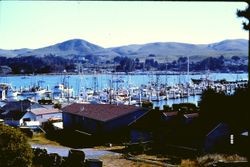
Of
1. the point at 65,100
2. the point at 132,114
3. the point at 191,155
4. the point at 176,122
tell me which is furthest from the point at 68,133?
the point at 65,100

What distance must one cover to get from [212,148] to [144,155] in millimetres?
6544

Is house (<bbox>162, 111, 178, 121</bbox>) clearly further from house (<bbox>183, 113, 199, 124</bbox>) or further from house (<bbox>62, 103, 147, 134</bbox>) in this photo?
house (<bbox>62, 103, 147, 134</bbox>)

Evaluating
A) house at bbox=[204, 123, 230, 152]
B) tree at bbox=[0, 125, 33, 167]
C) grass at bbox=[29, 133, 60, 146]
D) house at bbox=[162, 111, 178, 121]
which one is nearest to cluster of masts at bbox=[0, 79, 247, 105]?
grass at bbox=[29, 133, 60, 146]

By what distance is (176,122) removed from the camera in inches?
1686

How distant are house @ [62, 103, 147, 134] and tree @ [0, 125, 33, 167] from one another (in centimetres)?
2150

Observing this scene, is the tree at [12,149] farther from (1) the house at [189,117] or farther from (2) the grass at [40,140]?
(2) the grass at [40,140]

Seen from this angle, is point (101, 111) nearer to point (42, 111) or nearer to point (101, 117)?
point (101, 117)

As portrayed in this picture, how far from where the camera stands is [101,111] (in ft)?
171

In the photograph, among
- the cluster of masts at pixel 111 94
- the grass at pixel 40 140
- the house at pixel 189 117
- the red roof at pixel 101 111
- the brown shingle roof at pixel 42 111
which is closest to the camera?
the house at pixel 189 117

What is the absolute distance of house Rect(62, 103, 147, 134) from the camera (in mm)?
48406

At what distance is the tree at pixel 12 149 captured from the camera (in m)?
25.8

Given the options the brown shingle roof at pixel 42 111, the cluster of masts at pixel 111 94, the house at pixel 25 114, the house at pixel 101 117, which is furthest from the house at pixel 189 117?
the cluster of masts at pixel 111 94

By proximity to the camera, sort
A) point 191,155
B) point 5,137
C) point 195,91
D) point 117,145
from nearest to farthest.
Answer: point 5,137 → point 191,155 → point 117,145 → point 195,91

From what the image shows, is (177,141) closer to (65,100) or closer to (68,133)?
(68,133)
